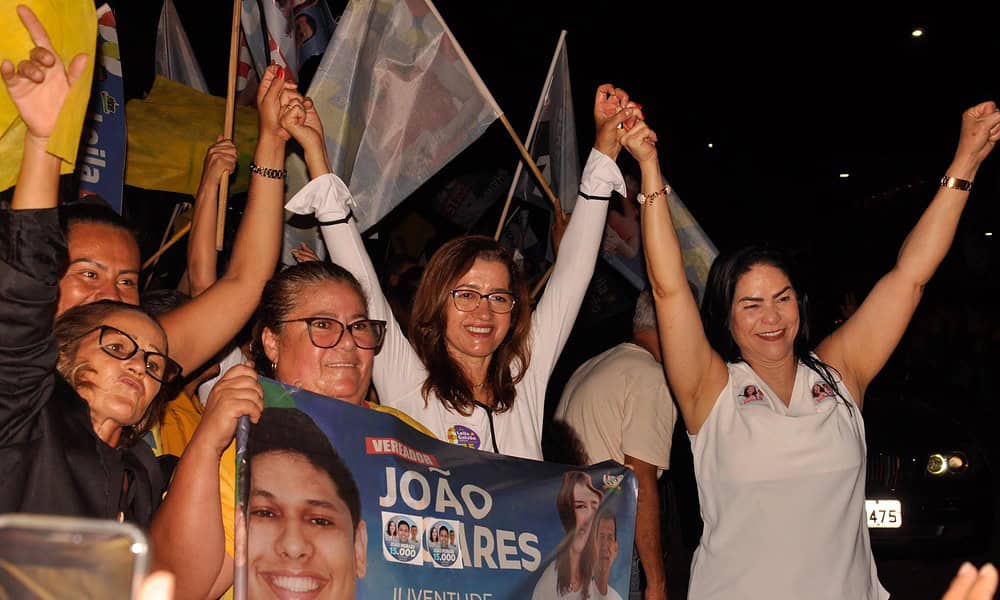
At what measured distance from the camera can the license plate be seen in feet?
22.5

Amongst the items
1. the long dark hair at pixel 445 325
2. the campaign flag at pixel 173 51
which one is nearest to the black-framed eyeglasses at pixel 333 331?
the long dark hair at pixel 445 325

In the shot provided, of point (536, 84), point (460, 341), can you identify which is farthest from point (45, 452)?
point (536, 84)

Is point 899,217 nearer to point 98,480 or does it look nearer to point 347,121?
point 347,121

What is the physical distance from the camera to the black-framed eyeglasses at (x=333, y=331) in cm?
326

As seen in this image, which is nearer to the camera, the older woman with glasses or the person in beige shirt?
the older woman with glasses

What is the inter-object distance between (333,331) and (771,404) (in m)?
1.62

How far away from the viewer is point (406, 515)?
9.67 feet

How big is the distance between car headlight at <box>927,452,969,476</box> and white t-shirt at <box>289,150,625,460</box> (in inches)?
154

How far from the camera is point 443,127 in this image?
5.15 meters

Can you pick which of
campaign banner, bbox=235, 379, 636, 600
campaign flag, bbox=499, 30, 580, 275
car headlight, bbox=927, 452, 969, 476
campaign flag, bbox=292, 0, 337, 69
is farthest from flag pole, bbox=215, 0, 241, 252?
car headlight, bbox=927, 452, 969, 476

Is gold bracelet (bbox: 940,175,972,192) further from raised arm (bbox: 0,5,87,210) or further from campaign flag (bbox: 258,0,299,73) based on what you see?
Answer: raised arm (bbox: 0,5,87,210)

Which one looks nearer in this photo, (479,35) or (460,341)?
(460,341)

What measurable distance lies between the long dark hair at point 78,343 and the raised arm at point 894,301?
2552 mm

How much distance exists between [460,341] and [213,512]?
58.2 inches
